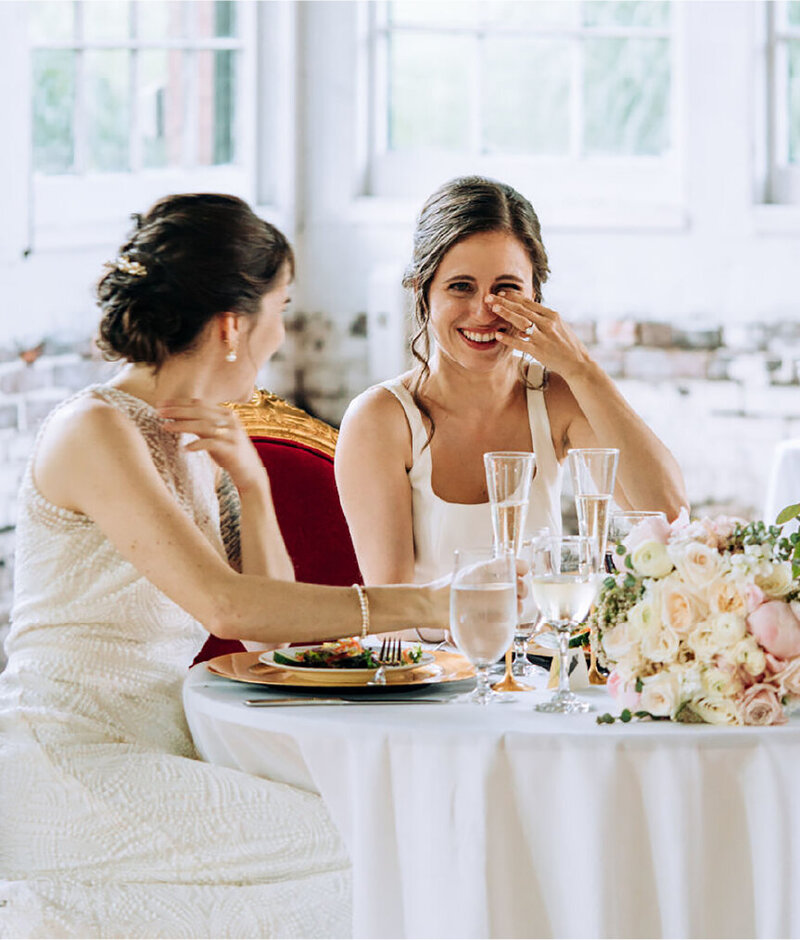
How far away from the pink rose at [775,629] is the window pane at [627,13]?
354 cm

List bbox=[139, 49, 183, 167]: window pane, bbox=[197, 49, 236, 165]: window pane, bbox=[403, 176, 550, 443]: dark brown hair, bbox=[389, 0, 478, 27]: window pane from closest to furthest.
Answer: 1. bbox=[403, 176, 550, 443]: dark brown hair
2. bbox=[139, 49, 183, 167]: window pane
3. bbox=[197, 49, 236, 165]: window pane
4. bbox=[389, 0, 478, 27]: window pane

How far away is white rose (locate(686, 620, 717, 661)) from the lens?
1.52 meters

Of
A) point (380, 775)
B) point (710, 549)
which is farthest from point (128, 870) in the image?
point (710, 549)

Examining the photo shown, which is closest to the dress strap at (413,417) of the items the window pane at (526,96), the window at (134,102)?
the window at (134,102)

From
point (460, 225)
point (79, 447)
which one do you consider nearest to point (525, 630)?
point (79, 447)

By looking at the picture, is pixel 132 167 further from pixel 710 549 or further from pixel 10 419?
pixel 710 549

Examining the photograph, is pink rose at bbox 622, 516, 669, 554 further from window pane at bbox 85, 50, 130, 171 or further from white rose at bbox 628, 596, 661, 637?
window pane at bbox 85, 50, 130, 171

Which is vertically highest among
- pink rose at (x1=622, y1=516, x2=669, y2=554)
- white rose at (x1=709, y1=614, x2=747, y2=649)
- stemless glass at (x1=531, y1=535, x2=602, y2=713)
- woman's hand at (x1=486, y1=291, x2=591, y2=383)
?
woman's hand at (x1=486, y1=291, x2=591, y2=383)

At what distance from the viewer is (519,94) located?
4645mm

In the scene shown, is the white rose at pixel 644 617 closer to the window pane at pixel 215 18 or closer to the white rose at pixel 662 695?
the white rose at pixel 662 695

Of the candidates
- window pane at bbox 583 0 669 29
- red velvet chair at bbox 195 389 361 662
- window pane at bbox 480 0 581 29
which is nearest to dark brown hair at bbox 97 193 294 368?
red velvet chair at bbox 195 389 361 662

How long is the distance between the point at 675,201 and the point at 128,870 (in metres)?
3.40

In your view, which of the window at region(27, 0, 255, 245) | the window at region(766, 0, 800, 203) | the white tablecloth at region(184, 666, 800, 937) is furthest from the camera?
the window at region(766, 0, 800, 203)

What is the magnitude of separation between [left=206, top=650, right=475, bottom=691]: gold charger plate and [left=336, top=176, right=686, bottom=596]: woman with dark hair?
62 centimetres
